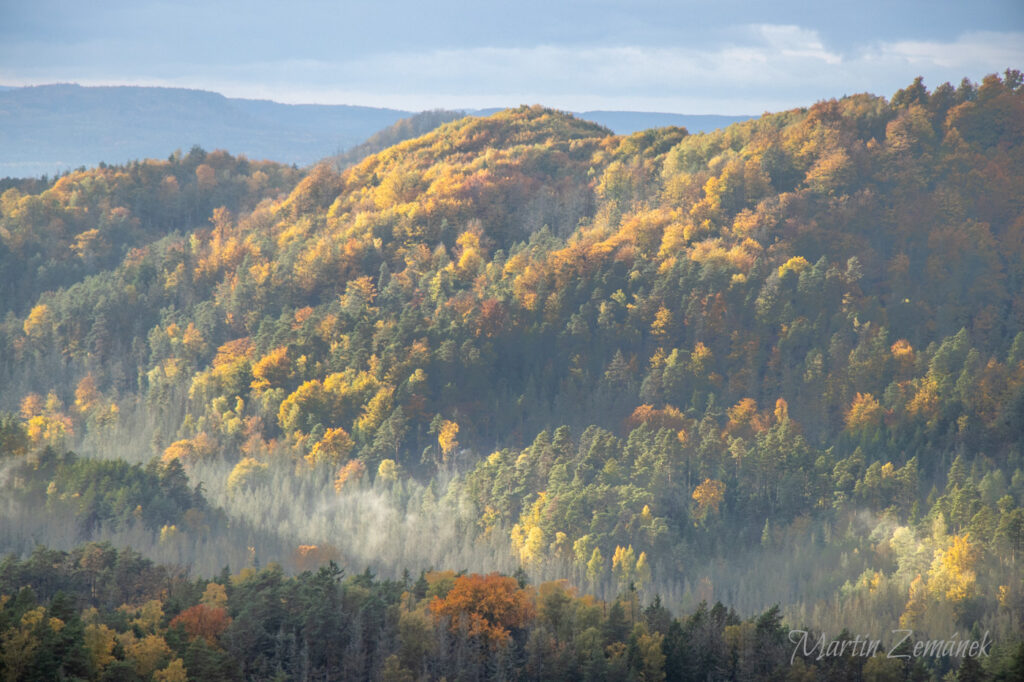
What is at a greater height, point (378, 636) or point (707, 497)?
point (378, 636)

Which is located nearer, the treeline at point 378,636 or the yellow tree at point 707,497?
the treeline at point 378,636

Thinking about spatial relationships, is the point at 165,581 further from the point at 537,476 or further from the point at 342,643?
the point at 537,476

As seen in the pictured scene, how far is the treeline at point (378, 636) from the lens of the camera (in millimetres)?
108875

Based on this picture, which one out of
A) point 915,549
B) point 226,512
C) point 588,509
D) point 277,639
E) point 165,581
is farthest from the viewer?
point 226,512

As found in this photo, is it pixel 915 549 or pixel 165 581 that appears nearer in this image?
pixel 165 581

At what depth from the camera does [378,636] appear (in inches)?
4929

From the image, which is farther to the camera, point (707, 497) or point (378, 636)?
point (707, 497)

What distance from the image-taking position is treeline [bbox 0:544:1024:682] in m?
109

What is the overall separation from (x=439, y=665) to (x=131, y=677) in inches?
1186

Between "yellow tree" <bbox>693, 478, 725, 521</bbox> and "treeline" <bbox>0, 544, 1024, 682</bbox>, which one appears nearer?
"treeline" <bbox>0, 544, 1024, 682</bbox>

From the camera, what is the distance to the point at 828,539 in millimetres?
172875

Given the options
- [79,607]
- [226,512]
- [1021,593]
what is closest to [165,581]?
[79,607]

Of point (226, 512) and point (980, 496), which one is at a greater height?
point (980, 496)

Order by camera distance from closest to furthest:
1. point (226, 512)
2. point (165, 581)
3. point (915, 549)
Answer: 1. point (165, 581)
2. point (915, 549)
3. point (226, 512)
